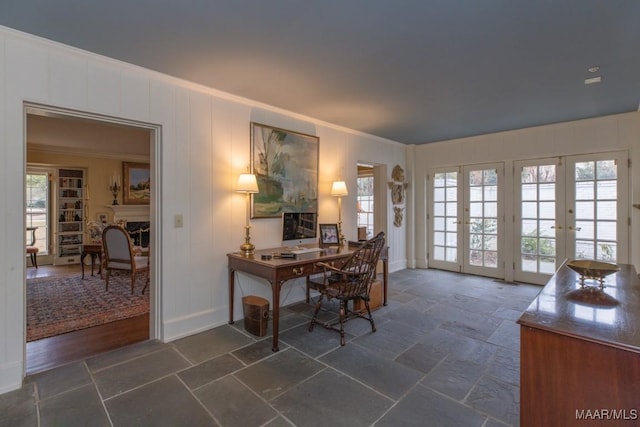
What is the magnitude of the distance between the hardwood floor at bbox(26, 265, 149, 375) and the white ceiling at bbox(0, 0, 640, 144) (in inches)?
92.3

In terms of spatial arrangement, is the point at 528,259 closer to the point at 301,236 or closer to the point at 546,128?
the point at 546,128

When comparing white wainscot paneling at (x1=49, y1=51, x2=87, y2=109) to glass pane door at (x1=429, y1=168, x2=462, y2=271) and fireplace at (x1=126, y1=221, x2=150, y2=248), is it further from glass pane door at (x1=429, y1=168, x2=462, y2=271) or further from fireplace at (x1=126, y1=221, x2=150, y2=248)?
glass pane door at (x1=429, y1=168, x2=462, y2=271)

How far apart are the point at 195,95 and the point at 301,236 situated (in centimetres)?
184

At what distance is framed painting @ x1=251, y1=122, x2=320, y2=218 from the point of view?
345cm

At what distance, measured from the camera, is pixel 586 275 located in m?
1.75

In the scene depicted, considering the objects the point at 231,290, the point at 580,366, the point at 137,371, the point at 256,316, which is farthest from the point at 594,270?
the point at 137,371

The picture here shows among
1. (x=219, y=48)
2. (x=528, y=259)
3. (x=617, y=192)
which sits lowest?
(x=528, y=259)

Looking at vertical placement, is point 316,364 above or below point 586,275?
below

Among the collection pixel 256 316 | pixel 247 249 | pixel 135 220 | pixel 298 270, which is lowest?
pixel 256 316

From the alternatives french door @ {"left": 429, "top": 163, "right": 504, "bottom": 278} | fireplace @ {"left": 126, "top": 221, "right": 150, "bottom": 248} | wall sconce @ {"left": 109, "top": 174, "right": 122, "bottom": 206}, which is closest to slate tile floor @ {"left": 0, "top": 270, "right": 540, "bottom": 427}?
french door @ {"left": 429, "top": 163, "right": 504, "bottom": 278}

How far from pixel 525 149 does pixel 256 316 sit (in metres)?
4.46

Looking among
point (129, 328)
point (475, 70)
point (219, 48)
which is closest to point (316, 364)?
point (129, 328)

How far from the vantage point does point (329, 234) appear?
3904 mm

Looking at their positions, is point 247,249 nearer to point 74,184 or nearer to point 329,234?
point 329,234
